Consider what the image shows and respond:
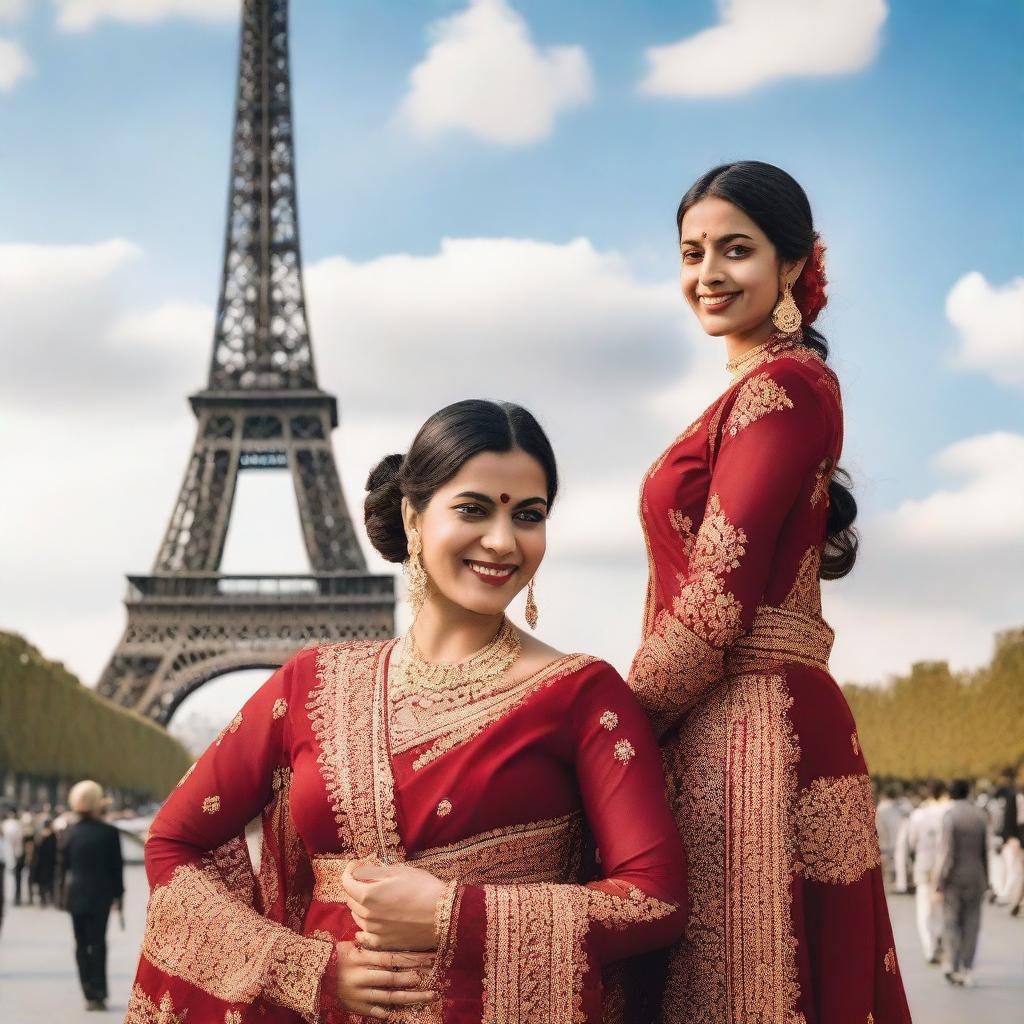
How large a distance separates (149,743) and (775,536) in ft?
175

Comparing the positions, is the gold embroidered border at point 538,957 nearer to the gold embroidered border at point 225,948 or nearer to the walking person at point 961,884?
the gold embroidered border at point 225,948

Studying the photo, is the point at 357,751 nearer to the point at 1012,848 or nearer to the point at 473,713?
the point at 473,713

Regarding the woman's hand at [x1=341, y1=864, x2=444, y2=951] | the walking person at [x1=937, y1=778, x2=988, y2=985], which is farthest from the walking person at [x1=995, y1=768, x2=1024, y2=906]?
the woman's hand at [x1=341, y1=864, x2=444, y2=951]

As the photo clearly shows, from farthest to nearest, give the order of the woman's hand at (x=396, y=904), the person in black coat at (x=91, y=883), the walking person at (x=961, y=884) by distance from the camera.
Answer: the walking person at (x=961, y=884)
the person in black coat at (x=91, y=883)
the woman's hand at (x=396, y=904)

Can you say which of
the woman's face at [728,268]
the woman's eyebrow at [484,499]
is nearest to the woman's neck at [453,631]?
the woman's eyebrow at [484,499]

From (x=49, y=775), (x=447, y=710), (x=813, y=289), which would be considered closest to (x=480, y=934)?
(x=447, y=710)

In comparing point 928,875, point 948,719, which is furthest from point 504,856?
point 948,719

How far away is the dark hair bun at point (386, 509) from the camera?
10.7ft

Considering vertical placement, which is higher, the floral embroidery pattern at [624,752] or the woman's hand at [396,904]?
the floral embroidery pattern at [624,752]

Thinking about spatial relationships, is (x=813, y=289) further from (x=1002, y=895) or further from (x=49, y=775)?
(x=49, y=775)

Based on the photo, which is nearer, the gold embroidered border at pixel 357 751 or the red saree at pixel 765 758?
the gold embroidered border at pixel 357 751

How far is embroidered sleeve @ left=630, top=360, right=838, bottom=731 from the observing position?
→ 3.21 m

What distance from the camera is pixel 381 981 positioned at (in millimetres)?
2869

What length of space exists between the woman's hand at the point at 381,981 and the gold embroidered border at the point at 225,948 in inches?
2.1
